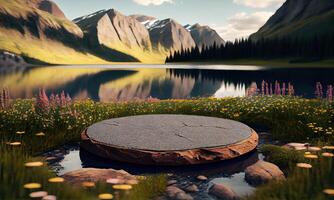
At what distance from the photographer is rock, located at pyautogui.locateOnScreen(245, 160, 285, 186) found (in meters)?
8.58

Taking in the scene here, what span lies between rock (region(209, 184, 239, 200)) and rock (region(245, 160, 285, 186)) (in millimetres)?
1169

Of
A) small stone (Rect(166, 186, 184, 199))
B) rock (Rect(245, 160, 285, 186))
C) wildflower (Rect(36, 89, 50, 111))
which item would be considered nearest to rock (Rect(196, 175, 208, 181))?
rock (Rect(245, 160, 285, 186))

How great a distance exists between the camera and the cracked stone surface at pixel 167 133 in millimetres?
10398

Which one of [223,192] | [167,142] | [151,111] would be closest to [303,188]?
[223,192]

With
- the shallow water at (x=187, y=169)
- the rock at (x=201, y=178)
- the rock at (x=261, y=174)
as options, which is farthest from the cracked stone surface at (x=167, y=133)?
the rock at (x=261, y=174)

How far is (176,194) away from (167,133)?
4163 mm

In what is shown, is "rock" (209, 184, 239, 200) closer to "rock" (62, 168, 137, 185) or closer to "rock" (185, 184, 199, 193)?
"rock" (185, 184, 199, 193)

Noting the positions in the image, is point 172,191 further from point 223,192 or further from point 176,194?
point 223,192

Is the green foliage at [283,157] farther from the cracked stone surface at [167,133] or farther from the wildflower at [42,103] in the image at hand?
the wildflower at [42,103]

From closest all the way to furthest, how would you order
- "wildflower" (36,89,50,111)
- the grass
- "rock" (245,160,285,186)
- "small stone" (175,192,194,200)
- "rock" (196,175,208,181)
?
the grass
"small stone" (175,192,194,200)
"rock" (245,160,285,186)
"rock" (196,175,208,181)
"wildflower" (36,89,50,111)

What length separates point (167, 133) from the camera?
38.3 feet

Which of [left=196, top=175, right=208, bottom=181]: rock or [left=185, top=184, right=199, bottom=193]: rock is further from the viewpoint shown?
[left=196, top=175, right=208, bottom=181]: rock

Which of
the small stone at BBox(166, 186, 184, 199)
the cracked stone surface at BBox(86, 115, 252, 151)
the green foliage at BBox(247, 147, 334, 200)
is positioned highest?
the green foliage at BBox(247, 147, 334, 200)

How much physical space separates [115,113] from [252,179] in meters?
9.36
